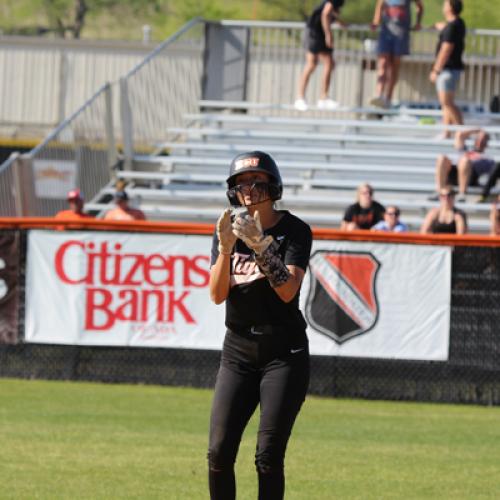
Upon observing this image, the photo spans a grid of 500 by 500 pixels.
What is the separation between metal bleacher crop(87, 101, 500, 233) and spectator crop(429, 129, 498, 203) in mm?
272

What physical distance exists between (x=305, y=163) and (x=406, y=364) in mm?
7282

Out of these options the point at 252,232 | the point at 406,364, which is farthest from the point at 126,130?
the point at 252,232

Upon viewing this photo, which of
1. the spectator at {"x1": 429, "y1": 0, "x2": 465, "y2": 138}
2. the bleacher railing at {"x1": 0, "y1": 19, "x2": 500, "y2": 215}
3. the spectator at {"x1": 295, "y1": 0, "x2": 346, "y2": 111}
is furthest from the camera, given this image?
the spectator at {"x1": 295, "y1": 0, "x2": 346, "y2": 111}

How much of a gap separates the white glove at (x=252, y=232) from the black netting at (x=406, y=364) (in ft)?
24.3

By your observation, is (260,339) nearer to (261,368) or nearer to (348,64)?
(261,368)

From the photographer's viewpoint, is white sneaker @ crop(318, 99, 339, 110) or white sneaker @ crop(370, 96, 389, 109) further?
white sneaker @ crop(370, 96, 389, 109)

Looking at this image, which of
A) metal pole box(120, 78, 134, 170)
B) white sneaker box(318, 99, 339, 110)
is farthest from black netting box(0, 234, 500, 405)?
white sneaker box(318, 99, 339, 110)

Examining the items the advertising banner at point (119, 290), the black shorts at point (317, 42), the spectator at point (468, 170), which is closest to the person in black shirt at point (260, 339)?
the advertising banner at point (119, 290)

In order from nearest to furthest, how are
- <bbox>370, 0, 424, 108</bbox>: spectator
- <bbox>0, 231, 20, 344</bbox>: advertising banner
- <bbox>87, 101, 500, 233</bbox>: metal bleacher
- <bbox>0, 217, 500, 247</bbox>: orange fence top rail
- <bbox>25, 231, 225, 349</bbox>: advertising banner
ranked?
1. <bbox>0, 217, 500, 247</bbox>: orange fence top rail
2. <bbox>25, 231, 225, 349</bbox>: advertising banner
3. <bbox>0, 231, 20, 344</bbox>: advertising banner
4. <bbox>87, 101, 500, 233</bbox>: metal bleacher
5. <bbox>370, 0, 424, 108</bbox>: spectator

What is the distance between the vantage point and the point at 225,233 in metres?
6.22

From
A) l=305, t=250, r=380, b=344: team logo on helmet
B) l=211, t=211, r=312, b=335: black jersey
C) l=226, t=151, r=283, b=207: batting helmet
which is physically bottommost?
l=305, t=250, r=380, b=344: team logo on helmet

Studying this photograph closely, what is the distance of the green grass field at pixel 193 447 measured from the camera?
868 centimetres

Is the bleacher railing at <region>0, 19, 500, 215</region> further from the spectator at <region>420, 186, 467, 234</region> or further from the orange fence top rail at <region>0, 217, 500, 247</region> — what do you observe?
the spectator at <region>420, 186, 467, 234</region>

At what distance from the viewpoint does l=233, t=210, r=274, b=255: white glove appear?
20.0 ft
